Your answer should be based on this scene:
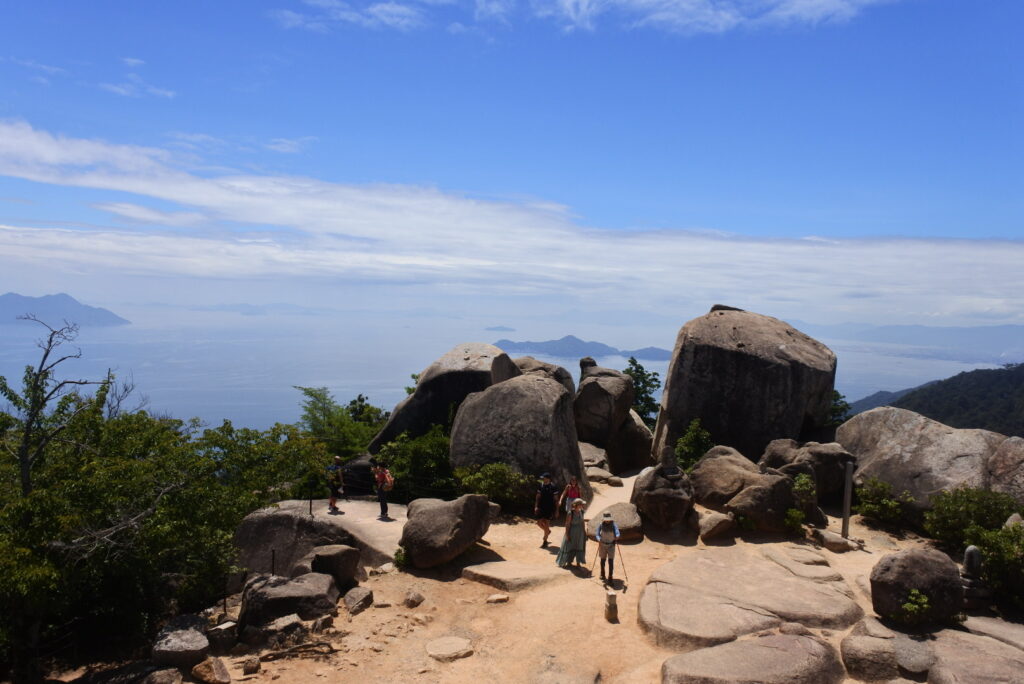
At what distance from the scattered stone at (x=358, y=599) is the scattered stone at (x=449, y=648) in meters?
2.05

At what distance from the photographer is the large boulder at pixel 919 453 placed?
1969 cm

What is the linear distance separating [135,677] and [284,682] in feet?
8.34

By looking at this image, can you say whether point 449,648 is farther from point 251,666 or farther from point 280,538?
point 280,538

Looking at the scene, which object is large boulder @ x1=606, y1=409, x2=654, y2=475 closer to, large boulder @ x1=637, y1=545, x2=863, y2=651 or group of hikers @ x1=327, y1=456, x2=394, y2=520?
group of hikers @ x1=327, y1=456, x2=394, y2=520

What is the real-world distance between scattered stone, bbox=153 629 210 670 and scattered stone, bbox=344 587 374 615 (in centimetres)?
281

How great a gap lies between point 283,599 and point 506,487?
8659 millimetres

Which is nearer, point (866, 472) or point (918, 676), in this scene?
point (918, 676)

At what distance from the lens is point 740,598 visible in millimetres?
14039

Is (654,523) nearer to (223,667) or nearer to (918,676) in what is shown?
(918,676)

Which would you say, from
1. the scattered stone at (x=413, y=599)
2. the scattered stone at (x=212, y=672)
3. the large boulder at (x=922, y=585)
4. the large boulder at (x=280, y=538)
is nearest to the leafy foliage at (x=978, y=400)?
the large boulder at (x=922, y=585)

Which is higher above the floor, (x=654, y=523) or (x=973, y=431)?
(x=973, y=431)

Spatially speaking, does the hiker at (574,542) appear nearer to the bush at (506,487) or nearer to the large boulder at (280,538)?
the bush at (506,487)

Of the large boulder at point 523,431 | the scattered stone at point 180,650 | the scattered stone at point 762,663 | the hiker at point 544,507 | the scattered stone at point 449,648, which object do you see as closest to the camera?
the scattered stone at point 762,663

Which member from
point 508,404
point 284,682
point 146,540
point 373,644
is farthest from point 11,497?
point 508,404
